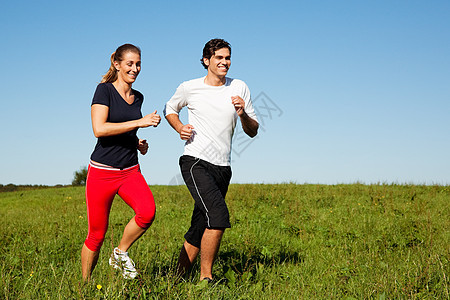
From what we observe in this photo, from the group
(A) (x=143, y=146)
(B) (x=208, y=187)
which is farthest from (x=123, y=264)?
(A) (x=143, y=146)

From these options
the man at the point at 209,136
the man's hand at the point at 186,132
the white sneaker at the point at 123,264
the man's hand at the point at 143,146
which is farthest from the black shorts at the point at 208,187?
the white sneaker at the point at 123,264

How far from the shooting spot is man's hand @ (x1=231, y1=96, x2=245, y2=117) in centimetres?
407

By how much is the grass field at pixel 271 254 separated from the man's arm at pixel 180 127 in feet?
4.23

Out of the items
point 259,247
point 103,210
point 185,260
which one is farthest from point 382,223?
point 103,210

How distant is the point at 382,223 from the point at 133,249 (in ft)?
13.9

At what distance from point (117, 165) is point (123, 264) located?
92cm

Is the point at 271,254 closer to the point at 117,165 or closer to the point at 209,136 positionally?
the point at 209,136

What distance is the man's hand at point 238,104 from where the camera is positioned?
4070 millimetres

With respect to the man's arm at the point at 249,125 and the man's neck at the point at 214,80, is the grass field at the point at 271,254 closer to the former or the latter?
the man's arm at the point at 249,125

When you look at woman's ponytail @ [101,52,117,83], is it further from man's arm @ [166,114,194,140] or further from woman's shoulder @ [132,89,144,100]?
man's arm @ [166,114,194,140]

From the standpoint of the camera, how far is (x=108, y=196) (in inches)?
153

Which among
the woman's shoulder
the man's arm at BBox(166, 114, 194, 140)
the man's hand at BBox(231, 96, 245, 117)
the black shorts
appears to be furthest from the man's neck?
the black shorts

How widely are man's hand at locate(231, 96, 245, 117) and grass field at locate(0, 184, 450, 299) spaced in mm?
1595

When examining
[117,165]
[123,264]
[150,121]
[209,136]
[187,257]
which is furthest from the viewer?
[187,257]
